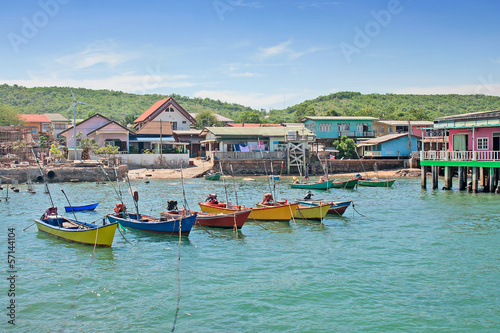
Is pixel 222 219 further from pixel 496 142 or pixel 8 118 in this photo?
pixel 8 118

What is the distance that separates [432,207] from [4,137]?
54.4 meters

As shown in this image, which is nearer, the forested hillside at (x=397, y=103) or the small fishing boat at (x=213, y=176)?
the small fishing boat at (x=213, y=176)

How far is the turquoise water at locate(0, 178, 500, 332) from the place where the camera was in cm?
1271

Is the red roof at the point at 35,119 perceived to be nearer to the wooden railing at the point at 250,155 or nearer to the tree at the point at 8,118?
the tree at the point at 8,118

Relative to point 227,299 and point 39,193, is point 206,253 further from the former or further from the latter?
point 39,193

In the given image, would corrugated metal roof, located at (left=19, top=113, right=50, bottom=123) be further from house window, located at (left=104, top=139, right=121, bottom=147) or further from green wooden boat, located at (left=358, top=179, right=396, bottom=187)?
green wooden boat, located at (left=358, top=179, right=396, bottom=187)

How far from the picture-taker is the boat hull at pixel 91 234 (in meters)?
19.5

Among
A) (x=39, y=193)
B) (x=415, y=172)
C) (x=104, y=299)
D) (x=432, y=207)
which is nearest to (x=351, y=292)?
(x=104, y=299)

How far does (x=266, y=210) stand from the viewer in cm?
2609

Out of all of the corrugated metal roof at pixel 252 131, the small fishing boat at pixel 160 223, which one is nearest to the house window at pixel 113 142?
the corrugated metal roof at pixel 252 131

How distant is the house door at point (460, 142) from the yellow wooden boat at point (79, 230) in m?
32.0

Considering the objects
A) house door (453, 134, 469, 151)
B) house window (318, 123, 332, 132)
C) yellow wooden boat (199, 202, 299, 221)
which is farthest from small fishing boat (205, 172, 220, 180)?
yellow wooden boat (199, 202, 299, 221)

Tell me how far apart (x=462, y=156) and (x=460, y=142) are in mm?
2205

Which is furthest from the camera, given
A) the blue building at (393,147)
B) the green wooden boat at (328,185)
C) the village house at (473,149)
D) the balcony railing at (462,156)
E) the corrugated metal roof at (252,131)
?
the blue building at (393,147)
